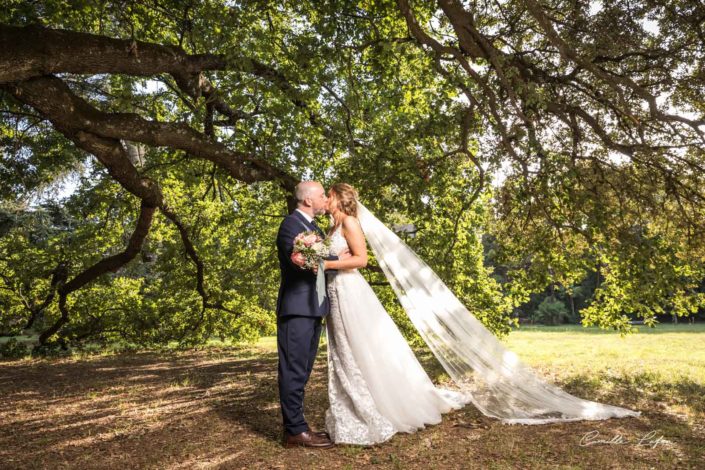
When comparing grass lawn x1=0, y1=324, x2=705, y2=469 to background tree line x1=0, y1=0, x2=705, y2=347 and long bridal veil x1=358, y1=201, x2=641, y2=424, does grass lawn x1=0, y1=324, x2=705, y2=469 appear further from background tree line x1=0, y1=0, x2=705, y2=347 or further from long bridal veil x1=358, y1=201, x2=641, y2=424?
background tree line x1=0, y1=0, x2=705, y2=347

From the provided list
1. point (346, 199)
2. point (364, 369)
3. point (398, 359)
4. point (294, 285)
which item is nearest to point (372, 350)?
point (364, 369)

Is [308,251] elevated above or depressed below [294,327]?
above

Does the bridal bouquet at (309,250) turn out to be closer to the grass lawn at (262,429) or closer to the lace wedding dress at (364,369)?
the lace wedding dress at (364,369)

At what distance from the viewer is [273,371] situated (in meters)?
10.6

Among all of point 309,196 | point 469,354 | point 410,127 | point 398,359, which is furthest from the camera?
point 410,127

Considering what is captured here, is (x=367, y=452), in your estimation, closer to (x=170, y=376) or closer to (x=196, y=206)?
(x=170, y=376)

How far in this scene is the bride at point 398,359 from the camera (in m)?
5.37

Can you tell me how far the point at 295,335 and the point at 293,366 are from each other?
303mm

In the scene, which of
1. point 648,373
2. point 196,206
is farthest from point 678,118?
point 196,206

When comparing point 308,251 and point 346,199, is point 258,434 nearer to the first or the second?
point 308,251

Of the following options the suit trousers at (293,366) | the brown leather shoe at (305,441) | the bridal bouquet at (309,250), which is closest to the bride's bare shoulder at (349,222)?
the bridal bouquet at (309,250)

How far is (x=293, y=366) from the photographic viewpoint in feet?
16.7

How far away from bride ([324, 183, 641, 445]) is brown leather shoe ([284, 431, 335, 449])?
5.8 inches

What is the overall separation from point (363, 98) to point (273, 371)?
18.9ft
